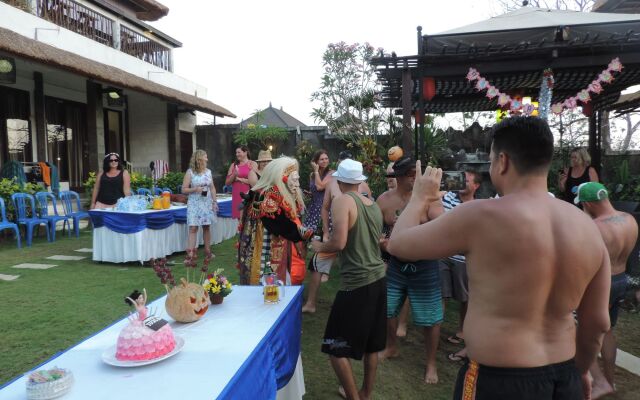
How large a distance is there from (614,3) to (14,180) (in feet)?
45.8

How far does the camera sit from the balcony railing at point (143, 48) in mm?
14701

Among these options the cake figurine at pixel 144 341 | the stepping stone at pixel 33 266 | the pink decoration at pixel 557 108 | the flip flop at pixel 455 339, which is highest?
the pink decoration at pixel 557 108

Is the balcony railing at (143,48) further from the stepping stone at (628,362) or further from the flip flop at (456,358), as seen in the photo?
the stepping stone at (628,362)

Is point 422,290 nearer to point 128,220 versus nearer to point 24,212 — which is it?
point 128,220

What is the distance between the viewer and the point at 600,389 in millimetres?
2994

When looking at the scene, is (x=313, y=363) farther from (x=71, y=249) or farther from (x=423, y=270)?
(x=71, y=249)

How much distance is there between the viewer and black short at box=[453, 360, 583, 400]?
1.41m

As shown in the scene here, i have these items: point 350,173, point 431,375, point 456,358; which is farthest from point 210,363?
point 456,358

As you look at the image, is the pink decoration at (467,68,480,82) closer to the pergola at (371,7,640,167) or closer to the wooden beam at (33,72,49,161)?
the pergola at (371,7,640,167)

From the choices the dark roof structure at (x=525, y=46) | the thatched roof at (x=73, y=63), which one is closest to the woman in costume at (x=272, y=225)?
the dark roof structure at (x=525, y=46)

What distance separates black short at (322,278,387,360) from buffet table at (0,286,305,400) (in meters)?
0.25

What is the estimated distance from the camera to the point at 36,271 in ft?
20.1

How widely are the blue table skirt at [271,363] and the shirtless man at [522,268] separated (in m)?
0.82

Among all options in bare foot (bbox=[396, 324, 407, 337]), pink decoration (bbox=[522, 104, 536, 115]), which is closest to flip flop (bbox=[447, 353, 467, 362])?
bare foot (bbox=[396, 324, 407, 337])
